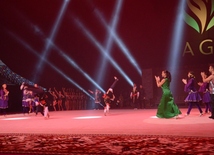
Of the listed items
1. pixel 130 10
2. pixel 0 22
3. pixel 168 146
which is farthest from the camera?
pixel 130 10

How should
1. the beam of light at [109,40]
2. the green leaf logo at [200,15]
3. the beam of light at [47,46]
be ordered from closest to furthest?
the green leaf logo at [200,15] < the beam of light at [109,40] < the beam of light at [47,46]

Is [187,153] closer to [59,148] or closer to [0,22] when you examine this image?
[59,148]

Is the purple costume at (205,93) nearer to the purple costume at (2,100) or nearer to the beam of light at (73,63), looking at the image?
the purple costume at (2,100)

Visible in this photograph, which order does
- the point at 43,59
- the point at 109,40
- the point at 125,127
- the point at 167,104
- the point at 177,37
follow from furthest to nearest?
the point at 109,40, the point at 43,59, the point at 177,37, the point at 167,104, the point at 125,127

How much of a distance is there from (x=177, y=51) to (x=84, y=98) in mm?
7951

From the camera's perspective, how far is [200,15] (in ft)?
61.6

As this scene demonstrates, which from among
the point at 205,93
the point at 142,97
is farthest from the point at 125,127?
the point at 142,97

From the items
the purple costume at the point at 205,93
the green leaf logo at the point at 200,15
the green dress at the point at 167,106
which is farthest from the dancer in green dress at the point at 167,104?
the green leaf logo at the point at 200,15

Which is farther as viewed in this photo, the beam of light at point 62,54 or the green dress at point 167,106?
the beam of light at point 62,54

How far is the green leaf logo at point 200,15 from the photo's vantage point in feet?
60.6

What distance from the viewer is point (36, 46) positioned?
69.2ft

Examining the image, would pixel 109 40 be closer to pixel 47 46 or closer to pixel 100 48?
pixel 100 48

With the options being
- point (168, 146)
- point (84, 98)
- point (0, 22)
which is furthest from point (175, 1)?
point (168, 146)

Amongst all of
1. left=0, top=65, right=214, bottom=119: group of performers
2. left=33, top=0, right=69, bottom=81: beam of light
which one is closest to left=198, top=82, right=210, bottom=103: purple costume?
left=0, top=65, right=214, bottom=119: group of performers
